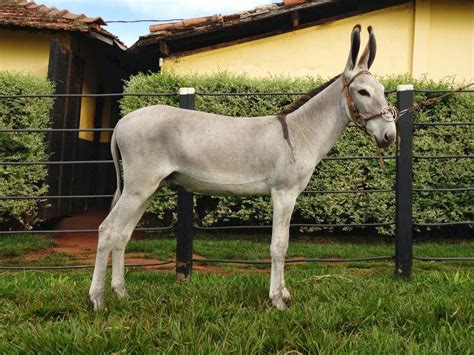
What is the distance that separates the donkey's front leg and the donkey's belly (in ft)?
0.41

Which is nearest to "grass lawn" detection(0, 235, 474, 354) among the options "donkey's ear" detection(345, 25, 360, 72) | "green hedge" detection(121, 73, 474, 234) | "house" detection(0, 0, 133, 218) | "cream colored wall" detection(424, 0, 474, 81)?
"donkey's ear" detection(345, 25, 360, 72)

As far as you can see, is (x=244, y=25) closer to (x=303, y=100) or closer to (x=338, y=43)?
(x=338, y=43)

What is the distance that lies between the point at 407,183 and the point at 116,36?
739 centimetres

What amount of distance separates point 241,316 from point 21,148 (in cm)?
532

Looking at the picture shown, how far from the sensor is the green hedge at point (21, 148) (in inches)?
263

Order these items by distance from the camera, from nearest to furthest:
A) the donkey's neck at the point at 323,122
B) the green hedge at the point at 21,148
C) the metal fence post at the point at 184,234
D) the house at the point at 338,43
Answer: the donkey's neck at the point at 323,122
the metal fence post at the point at 184,234
the green hedge at the point at 21,148
the house at the point at 338,43

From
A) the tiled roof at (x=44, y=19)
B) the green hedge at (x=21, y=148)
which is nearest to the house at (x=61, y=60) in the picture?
the tiled roof at (x=44, y=19)

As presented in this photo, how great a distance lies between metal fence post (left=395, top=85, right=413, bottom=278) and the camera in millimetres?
4355

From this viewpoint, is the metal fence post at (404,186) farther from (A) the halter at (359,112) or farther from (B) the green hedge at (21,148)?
(B) the green hedge at (21,148)

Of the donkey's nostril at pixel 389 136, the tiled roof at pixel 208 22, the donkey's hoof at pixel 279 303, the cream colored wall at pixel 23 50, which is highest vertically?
the tiled roof at pixel 208 22

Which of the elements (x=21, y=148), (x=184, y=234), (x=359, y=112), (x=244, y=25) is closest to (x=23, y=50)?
(x=21, y=148)

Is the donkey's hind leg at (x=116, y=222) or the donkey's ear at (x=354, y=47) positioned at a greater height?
the donkey's ear at (x=354, y=47)

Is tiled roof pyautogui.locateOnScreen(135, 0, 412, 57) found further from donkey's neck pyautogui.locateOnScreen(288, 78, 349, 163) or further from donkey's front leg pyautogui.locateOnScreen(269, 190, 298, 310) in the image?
donkey's front leg pyautogui.locateOnScreen(269, 190, 298, 310)

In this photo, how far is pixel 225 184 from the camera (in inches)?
133
